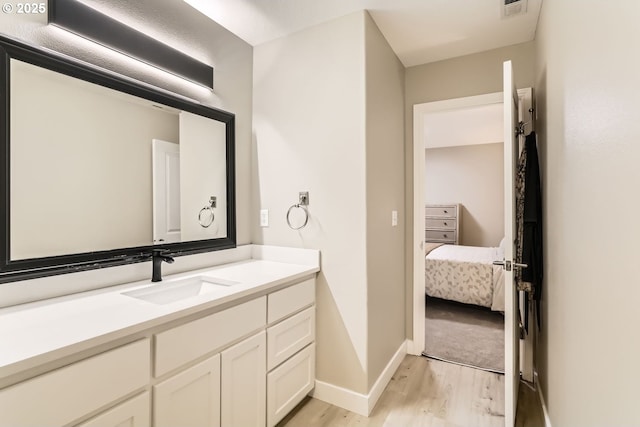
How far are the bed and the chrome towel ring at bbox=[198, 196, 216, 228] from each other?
9.21 ft

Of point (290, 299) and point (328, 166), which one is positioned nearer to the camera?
point (290, 299)

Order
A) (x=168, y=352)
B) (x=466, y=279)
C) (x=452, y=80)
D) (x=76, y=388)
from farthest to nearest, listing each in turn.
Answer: (x=466, y=279), (x=452, y=80), (x=168, y=352), (x=76, y=388)

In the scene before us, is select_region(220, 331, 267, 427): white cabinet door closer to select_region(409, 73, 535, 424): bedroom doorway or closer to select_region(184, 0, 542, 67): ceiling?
select_region(409, 73, 535, 424): bedroom doorway

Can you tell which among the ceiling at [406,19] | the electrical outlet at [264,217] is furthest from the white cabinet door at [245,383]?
the ceiling at [406,19]

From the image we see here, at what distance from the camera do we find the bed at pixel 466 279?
3.52 metres

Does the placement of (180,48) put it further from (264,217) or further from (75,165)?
(264,217)

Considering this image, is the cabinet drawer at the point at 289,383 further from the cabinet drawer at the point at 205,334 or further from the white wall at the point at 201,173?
the white wall at the point at 201,173

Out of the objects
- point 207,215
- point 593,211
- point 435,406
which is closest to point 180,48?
point 207,215

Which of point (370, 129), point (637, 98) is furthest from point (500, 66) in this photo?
point (637, 98)

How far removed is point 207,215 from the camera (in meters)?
2.05

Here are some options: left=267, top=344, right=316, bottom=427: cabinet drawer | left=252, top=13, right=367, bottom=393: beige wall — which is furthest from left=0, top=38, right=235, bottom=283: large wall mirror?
left=267, top=344, right=316, bottom=427: cabinet drawer

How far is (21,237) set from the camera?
126cm

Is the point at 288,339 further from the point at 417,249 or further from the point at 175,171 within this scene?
the point at 417,249

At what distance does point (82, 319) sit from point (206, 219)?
102cm
